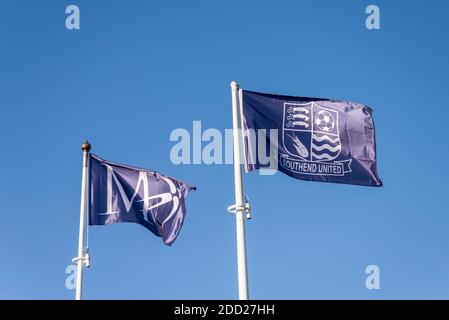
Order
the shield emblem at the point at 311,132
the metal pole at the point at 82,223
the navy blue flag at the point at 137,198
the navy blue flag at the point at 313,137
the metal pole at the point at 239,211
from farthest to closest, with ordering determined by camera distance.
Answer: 1. the metal pole at the point at 82,223
2. the navy blue flag at the point at 137,198
3. the shield emblem at the point at 311,132
4. the navy blue flag at the point at 313,137
5. the metal pole at the point at 239,211

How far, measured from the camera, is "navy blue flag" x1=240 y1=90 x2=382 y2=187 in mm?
21312

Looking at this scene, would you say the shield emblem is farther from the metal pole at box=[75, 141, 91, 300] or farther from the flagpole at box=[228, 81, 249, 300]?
the metal pole at box=[75, 141, 91, 300]

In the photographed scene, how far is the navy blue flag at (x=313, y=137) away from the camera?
21.3 meters

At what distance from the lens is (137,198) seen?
2509cm

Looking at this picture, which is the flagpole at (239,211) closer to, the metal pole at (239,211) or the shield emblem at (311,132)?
the metal pole at (239,211)

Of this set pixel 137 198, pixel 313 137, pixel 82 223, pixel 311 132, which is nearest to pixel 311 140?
pixel 313 137

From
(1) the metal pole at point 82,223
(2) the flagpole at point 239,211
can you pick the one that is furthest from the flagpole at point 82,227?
(2) the flagpole at point 239,211

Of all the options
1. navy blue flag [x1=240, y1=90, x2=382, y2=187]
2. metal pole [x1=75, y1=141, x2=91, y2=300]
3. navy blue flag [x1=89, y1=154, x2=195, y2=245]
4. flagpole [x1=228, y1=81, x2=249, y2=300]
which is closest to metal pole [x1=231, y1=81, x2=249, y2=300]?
flagpole [x1=228, y1=81, x2=249, y2=300]

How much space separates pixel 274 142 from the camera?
839 inches

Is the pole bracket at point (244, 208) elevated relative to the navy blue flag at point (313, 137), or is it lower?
lower
